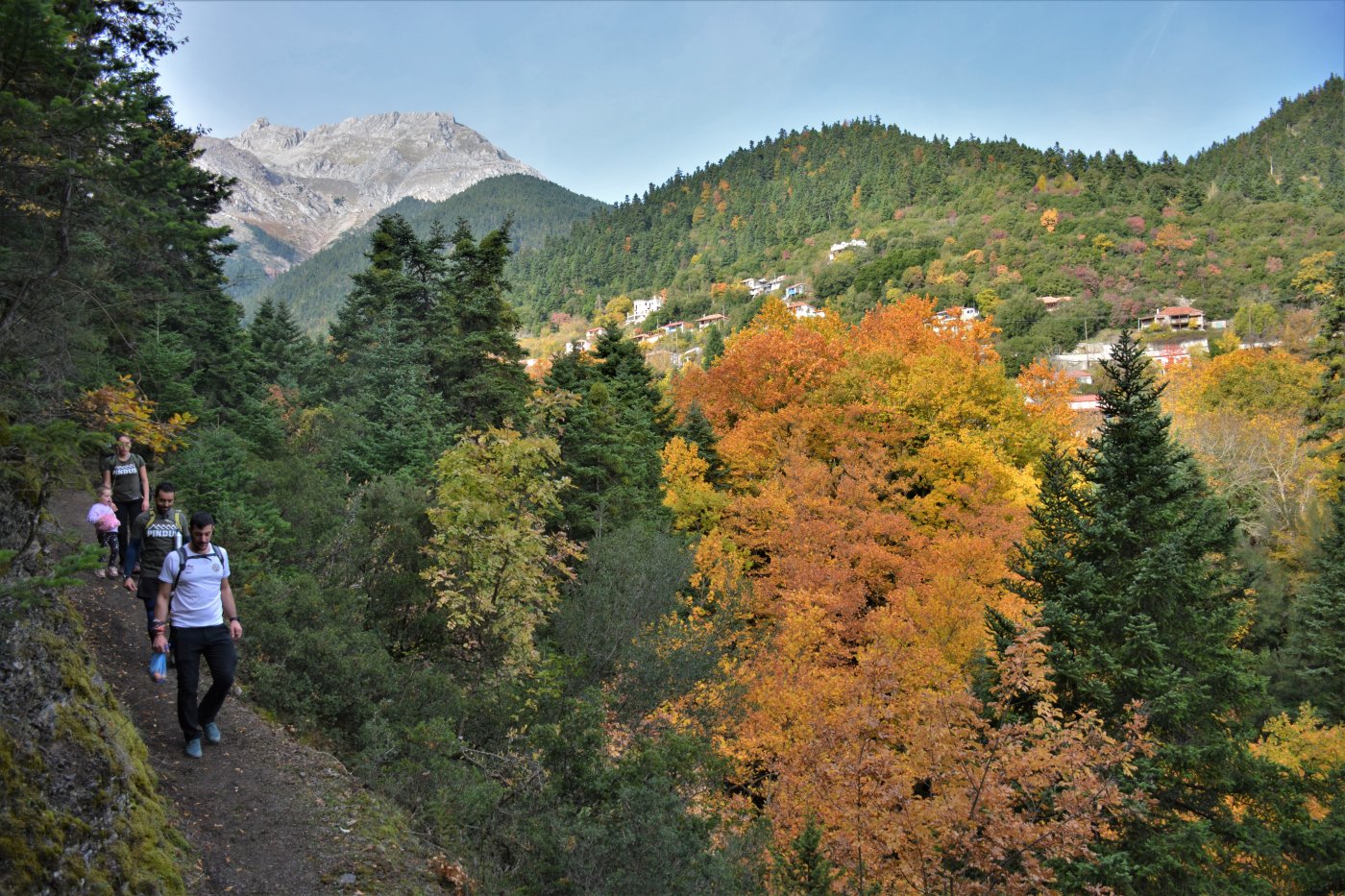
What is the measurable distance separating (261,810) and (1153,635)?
13.0m

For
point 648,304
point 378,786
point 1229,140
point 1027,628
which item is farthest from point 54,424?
point 1229,140

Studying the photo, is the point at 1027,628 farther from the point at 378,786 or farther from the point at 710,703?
the point at 378,786

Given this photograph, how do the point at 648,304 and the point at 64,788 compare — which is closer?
the point at 64,788

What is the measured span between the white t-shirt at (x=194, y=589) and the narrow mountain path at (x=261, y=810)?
1.16 m

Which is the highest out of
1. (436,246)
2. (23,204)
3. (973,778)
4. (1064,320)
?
(1064,320)

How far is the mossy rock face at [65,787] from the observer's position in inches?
145

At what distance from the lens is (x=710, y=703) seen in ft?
51.7

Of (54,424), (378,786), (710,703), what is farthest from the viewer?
(710,703)

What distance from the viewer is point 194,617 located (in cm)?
588

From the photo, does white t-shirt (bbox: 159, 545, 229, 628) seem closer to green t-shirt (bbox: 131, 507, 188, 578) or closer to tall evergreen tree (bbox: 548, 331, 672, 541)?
green t-shirt (bbox: 131, 507, 188, 578)

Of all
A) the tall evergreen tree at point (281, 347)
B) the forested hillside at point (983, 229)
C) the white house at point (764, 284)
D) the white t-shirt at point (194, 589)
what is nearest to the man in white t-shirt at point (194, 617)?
the white t-shirt at point (194, 589)

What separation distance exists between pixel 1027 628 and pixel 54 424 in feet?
38.8

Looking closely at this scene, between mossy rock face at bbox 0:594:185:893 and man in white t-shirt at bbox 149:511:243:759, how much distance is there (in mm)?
724

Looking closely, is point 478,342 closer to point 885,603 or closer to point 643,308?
point 885,603
